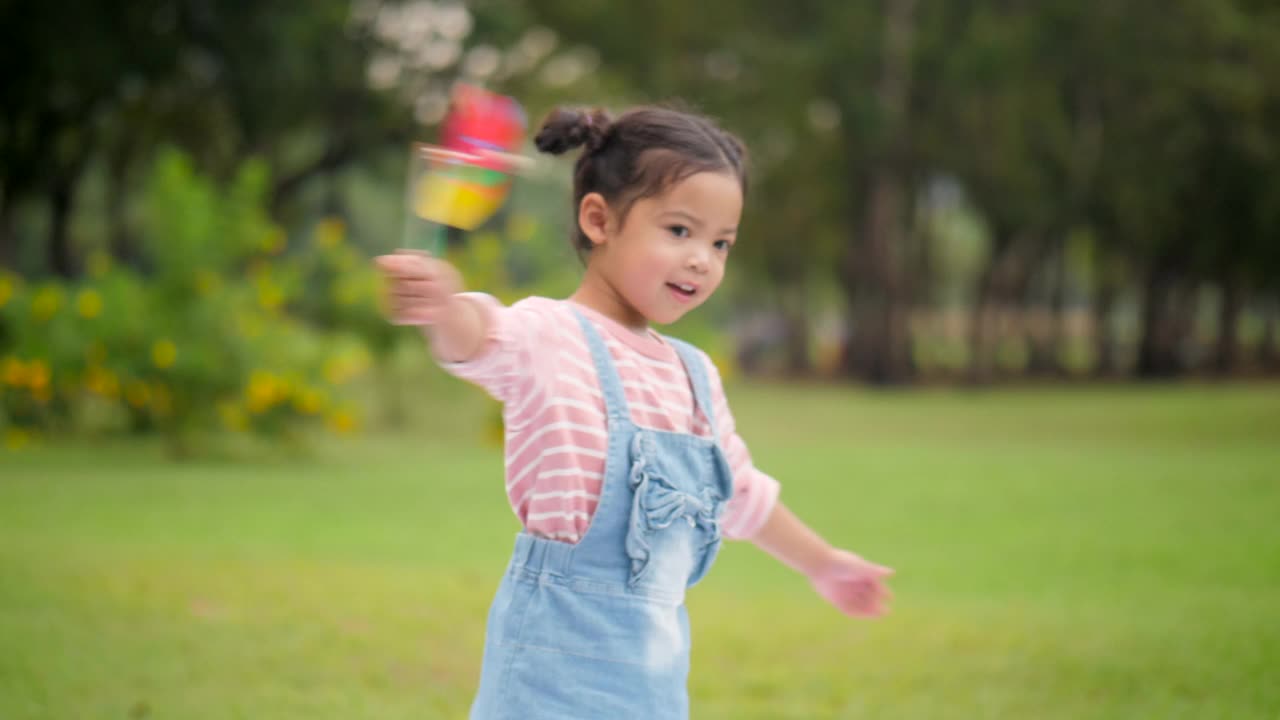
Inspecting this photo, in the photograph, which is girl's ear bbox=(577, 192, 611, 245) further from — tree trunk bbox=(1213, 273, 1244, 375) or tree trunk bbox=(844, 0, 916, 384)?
tree trunk bbox=(1213, 273, 1244, 375)

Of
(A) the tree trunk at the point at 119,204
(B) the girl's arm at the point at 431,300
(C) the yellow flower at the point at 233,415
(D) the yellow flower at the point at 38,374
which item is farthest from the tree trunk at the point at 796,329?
(B) the girl's arm at the point at 431,300

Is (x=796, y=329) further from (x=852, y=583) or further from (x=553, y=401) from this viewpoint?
(x=553, y=401)

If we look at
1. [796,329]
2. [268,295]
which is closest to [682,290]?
[268,295]

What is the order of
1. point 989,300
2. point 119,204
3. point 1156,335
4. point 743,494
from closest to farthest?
point 743,494
point 119,204
point 989,300
point 1156,335

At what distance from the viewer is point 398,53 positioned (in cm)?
2006

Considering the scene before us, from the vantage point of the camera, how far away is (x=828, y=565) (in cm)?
240

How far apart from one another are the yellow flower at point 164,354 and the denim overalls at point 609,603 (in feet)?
24.5

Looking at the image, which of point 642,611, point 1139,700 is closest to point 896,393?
point 1139,700

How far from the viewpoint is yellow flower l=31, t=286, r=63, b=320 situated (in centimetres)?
927

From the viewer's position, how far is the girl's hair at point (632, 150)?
2037 mm

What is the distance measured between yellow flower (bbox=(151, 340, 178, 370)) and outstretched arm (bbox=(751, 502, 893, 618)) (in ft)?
23.7

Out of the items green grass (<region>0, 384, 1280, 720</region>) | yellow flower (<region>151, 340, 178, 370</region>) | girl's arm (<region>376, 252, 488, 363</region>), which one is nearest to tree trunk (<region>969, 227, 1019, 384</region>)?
green grass (<region>0, 384, 1280, 720</region>)

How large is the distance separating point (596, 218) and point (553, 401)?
0.32 m

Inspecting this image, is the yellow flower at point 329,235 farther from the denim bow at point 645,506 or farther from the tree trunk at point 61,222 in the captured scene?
the tree trunk at point 61,222
